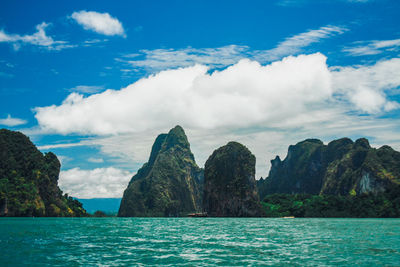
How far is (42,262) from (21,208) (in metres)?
186

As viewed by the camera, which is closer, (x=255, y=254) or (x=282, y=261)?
(x=282, y=261)

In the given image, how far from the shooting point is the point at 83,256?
3441 centimetres

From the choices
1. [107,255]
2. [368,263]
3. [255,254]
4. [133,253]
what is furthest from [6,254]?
[368,263]

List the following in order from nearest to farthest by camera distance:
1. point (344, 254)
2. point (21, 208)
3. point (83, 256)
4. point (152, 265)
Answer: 1. point (152, 265)
2. point (83, 256)
3. point (344, 254)
4. point (21, 208)

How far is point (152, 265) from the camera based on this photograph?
2967cm

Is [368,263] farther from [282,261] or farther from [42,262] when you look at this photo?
[42,262]

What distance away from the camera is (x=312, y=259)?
3344 centimetres

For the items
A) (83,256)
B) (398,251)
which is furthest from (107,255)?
(398,251)

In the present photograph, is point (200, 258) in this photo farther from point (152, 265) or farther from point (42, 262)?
point (42, 262)

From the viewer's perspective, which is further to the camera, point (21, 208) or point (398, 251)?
point (21, 208)

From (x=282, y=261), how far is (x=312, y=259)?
3150mm

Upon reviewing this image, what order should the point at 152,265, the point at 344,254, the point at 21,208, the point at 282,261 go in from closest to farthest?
the point at 152,265, the point at 282,261, the point at 344,254, the point at 21,208

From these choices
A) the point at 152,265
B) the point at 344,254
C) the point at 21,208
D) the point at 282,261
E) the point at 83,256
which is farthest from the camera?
the point at 21,208

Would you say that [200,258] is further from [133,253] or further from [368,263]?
[368,263]
